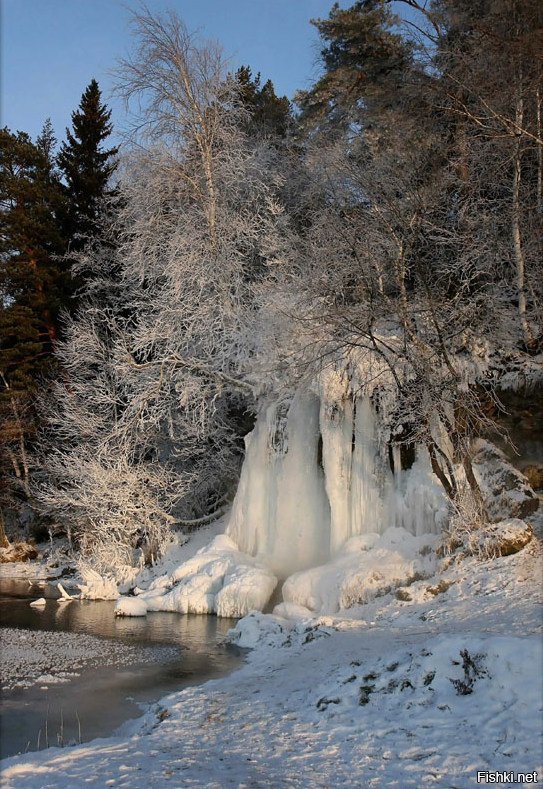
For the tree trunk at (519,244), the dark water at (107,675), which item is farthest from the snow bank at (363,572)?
the tree trunk at (519,244)

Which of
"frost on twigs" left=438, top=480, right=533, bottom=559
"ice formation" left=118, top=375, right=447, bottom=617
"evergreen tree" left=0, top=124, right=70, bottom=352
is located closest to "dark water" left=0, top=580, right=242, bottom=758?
"ice formation" left=118, top=375, right=447, bottom=617

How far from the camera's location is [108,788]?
433 cm

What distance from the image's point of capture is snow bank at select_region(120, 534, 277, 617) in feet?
41.8

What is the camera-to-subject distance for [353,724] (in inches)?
211

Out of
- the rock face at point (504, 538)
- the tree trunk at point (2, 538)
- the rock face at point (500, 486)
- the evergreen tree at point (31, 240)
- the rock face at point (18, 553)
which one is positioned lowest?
the rock face at point (18, 553)

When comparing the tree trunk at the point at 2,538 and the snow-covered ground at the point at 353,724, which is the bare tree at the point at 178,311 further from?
the snow-covered ground at the point at 353,724

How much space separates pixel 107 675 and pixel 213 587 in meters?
5.27

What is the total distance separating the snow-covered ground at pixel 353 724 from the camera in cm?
445

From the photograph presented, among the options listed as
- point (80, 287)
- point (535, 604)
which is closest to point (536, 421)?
point (535, 604)

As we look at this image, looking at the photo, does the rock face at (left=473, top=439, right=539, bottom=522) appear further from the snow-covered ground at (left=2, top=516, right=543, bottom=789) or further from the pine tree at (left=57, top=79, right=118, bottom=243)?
the pine tree at (left=57, top=79, right=118, bottom=243)

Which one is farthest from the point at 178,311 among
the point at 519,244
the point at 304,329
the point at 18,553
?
the point at 18,553

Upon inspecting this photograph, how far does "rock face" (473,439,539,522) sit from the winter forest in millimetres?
41

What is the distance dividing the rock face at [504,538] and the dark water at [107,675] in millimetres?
4002

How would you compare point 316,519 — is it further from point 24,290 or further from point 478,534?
point 24,290
